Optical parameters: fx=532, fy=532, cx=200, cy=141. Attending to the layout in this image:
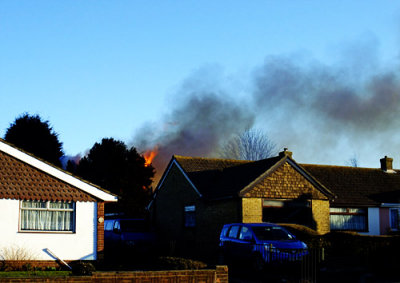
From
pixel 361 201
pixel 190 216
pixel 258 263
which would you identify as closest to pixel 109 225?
pixel 190 216

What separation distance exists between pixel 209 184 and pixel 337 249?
1177cm

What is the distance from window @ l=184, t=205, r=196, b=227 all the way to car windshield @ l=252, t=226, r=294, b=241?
38.2ft

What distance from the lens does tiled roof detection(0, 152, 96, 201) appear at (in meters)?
21.4

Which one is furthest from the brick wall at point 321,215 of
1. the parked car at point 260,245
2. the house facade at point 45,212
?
the house facade at point 45,212

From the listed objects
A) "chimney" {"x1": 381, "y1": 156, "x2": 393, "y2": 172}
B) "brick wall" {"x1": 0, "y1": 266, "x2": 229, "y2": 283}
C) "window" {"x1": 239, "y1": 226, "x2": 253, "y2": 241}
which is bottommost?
"brick wall" {"x1": 0, "y1": 266, "x2": 229, "y2": 283}

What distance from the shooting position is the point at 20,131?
52031 millimetres

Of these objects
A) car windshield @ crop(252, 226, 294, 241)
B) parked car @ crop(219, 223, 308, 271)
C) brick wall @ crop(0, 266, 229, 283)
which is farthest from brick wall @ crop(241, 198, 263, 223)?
brick wall @ crop(0, 266, 229, 283)

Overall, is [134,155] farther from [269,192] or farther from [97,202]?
[97,202]

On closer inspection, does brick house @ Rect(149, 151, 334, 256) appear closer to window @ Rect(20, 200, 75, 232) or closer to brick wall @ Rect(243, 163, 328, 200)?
Result: brick wall @ Rect(243, 163, 328, 200)

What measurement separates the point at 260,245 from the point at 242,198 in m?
8.80

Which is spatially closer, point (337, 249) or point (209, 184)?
point (337, 249)

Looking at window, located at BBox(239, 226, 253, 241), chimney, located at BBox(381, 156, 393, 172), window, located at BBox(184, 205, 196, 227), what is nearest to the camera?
window, located at BBox(239, 226, 253, 241)

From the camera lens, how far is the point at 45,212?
21938mm

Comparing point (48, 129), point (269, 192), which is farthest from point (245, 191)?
point (48, 129)
